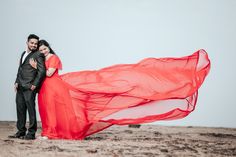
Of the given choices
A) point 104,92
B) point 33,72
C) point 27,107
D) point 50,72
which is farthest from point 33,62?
point 104,92

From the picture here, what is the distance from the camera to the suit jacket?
486 cm

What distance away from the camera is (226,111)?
7.36 meters

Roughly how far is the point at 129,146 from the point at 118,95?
59cm

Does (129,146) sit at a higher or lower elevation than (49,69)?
lower

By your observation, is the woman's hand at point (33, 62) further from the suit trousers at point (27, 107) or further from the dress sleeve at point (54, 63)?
the suit trousers at point (27, 107)

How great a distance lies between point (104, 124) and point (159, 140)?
86cm

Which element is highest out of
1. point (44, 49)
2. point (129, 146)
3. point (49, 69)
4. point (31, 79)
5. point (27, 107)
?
point (44, 49)

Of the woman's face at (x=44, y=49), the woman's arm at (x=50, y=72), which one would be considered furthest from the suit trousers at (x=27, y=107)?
the woman's face at (x=44, y=49)

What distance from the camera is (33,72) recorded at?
490cm

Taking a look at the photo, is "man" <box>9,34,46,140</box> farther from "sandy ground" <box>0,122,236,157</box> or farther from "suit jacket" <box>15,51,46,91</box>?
"sandy ground" <box>0,122,236,157</box>

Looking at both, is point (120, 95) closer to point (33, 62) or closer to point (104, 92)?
point (104, 92)

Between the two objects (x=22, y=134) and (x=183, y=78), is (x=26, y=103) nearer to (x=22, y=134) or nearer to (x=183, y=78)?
(x=22, y=134)

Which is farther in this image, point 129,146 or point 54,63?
point 54,63

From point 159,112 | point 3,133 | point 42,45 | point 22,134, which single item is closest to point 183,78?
point 159,112
